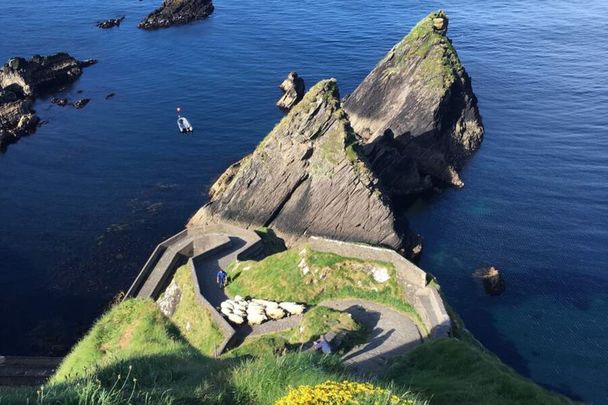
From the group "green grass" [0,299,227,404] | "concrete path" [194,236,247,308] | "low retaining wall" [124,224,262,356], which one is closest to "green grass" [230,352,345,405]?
"green grass" [0,299,227,404]

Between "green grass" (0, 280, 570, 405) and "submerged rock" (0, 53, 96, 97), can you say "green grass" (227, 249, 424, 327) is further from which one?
"submerged rock" (0, 53, 96, 97)

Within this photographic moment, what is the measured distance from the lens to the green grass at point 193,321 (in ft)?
106

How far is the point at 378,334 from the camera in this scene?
101ft

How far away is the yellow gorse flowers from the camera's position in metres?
10.7

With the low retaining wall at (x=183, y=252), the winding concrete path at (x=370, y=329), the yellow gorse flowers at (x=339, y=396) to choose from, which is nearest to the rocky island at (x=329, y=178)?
the low retaining wall at (x=183, y=252)

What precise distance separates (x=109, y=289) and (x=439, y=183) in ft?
142

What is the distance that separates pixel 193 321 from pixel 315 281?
8.97 meters

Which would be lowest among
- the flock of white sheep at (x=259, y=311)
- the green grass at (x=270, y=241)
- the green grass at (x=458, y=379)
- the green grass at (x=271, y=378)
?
the green grass at (x=270, y=241)

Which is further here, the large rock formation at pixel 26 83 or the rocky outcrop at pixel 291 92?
the rocky outcrop at pixel 291 92

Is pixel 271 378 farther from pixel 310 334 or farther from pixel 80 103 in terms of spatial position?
pixel 80 103

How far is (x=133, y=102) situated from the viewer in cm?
8712

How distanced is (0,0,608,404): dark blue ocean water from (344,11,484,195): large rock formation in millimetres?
3884

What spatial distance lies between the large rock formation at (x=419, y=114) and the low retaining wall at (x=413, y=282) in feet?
89.8

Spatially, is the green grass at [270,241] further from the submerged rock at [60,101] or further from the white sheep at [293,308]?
the submerged rock at [60,101]
